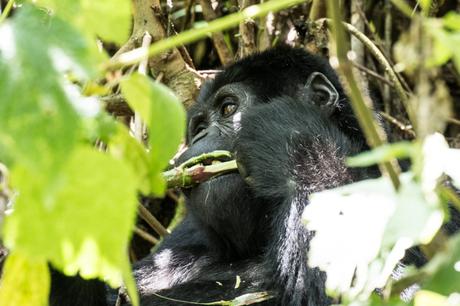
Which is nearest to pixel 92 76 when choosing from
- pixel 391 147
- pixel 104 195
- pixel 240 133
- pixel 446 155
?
pixel 104 195

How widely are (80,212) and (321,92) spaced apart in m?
2.03

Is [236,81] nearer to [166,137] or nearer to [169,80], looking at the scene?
[169,80]

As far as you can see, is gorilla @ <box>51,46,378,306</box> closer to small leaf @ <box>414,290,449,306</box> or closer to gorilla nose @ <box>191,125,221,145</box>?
gorilla nose @ <box>191,125,221,145</box>

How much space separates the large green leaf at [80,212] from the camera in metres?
0.72

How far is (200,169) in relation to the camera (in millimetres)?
2289

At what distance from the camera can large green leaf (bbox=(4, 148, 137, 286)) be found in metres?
0.72

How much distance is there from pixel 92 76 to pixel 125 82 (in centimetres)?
15

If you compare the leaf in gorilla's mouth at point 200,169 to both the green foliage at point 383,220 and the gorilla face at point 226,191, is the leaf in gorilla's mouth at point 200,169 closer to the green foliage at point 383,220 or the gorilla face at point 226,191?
the gorilla face at point 226,191

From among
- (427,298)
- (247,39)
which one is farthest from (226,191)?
(427,298)

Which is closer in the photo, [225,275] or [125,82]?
[125,82]

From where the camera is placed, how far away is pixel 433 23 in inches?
29.8

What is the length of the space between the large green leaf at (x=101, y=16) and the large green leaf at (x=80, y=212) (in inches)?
4.9

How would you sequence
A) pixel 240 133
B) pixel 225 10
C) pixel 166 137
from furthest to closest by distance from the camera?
1. pixel 225 10
2. pixel 240 133
3. pixel 166 137

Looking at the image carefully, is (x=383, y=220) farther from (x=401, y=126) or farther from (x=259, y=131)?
(x=401, y=126)
